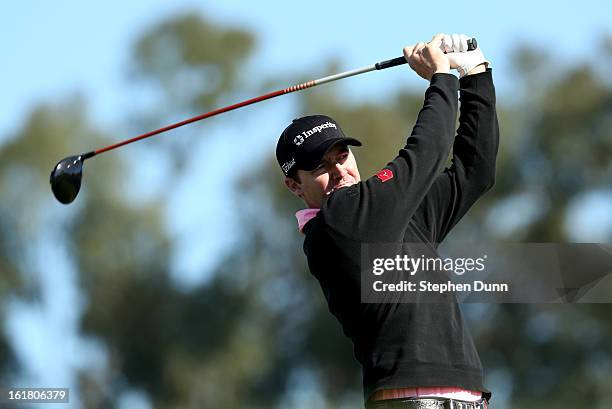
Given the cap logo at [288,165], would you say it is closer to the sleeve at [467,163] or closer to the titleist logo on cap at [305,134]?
the titleist logo on cap at [305,134]

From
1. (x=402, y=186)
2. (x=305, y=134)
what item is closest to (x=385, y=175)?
(x=402, y=186)

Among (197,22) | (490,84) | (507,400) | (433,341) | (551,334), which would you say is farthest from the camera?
(197,22)

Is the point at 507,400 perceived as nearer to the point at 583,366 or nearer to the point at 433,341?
the point at 583,366

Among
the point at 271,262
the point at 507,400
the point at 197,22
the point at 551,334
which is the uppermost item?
the point at 197,22

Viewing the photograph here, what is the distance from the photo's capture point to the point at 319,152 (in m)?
4.71

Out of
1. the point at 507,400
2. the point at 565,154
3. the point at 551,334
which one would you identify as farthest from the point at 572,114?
the point at 507,400

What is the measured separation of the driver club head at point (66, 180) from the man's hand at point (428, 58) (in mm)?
2313

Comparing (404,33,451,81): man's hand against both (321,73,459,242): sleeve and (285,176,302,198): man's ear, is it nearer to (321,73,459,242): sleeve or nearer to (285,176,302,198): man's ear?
(321,73,459,242): sleeve

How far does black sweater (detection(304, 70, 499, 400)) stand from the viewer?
170 inches

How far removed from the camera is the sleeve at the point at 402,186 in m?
4.35

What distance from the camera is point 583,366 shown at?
87.5 ft

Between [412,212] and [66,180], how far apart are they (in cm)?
258

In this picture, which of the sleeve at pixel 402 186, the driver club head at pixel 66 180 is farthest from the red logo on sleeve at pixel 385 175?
the driver club head at pixel 66 180

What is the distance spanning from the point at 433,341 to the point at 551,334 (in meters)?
23.3
